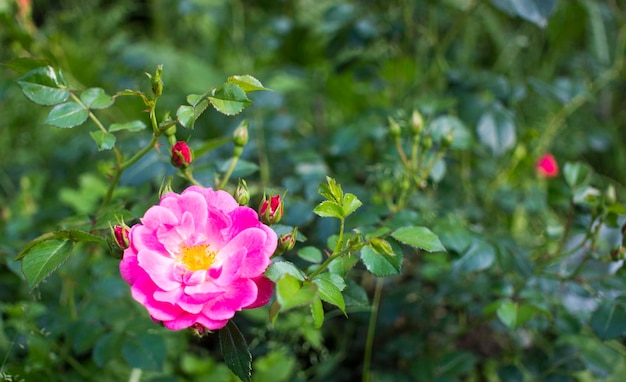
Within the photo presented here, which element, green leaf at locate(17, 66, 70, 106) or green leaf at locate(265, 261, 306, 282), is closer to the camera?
green leaf at locate(265, 261, 306, 282)

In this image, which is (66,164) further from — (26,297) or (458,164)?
(458,164)

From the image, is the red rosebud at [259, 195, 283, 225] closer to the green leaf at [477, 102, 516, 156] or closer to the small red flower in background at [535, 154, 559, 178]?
the green leaf at [477, 102, 516, 156]

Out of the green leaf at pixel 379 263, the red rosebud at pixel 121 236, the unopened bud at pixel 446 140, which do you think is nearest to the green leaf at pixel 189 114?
the red rosebud at pixel 121 236

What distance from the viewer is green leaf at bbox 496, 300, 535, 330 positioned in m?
0.87

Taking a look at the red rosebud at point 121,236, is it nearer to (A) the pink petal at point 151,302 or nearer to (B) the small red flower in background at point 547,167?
(A) the pink petal at point 151,302

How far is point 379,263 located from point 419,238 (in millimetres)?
56

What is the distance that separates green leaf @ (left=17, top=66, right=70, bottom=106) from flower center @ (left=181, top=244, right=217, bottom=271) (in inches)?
9.6

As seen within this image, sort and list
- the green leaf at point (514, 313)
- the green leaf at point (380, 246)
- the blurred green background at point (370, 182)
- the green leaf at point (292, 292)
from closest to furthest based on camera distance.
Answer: the green leaf at point (292, 292)
the green leaf at point (380, 246)
the green leaf at point (514, 313)
the blurred green background at point (370, 182)

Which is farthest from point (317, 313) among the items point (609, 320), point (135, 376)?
point (135, 376)

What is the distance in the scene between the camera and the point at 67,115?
73cm

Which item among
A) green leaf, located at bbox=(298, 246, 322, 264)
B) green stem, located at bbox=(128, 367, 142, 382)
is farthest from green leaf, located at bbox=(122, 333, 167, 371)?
green leaf, located at bbox=(298, 246, 322, 264)

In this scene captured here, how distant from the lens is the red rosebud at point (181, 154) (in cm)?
71

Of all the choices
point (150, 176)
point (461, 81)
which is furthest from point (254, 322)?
point (461, 81)

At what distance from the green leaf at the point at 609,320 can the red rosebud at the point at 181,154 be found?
0.61m
